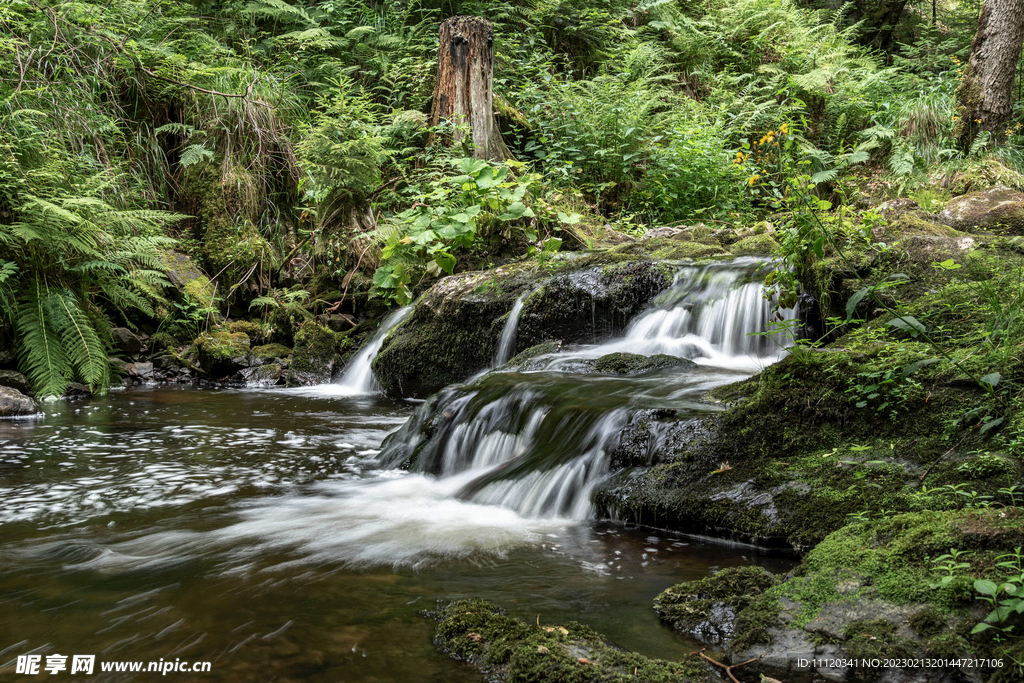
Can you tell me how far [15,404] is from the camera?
5836 millimetres

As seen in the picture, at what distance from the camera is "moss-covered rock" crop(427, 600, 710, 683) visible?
1.78 m

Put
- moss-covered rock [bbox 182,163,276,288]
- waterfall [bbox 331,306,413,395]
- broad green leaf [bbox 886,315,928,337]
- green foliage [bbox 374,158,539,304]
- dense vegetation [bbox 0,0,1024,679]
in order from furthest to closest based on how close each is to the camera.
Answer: moss-covered rock [bbox 182,163,276,288]
waterfall [bbox 331,306,413,395]
green foliage [bbox 374,158,539,304]
dense vegetation [bbox 0,0,1024,679]
broad green leaf [bbox 886,315,928,337]

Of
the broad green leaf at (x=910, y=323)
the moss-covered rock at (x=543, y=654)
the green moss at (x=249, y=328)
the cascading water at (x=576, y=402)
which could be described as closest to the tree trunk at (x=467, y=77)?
the green moss at (x=249, y=328)

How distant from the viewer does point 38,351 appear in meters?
6.48

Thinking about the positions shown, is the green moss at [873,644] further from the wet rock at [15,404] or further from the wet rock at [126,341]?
the wet rock at [126,341]

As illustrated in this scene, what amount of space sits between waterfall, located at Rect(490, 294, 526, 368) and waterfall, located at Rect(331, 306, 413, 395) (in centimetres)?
146

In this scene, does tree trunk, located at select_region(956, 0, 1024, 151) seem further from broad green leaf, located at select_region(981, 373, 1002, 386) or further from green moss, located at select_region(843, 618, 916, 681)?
green moss, located at select_region(843, 618, 916, 681)

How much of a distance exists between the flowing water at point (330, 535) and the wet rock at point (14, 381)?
1149 mm

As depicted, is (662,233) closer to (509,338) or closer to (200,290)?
(509,338)

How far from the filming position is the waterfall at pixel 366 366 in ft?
24.5

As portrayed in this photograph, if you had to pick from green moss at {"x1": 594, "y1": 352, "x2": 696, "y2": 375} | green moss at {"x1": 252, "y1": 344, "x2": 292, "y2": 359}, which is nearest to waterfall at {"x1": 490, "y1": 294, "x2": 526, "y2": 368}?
green moss at {"x1": 594, "y1": 352, "x2": 696, "y2": 375}

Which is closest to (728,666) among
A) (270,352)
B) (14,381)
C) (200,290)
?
(14,381)

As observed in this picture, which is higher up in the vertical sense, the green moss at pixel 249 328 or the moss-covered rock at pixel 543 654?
the green moss at pixel 249 328

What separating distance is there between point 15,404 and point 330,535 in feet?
15.0
